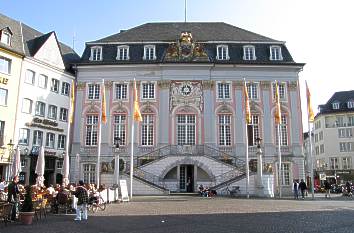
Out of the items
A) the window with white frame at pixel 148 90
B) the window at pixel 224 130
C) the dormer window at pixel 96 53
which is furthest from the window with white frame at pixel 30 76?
the window at pixel 224 130

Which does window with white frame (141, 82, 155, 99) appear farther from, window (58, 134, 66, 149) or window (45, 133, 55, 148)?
window (45, 133, 55, 148)

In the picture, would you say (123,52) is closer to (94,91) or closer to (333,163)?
(94,91)

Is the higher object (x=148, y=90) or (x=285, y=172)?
(x=148, y=90)

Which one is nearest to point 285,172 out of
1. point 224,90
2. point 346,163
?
point 224,90

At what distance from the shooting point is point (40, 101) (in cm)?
3831

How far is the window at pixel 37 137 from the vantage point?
37381 millimetres

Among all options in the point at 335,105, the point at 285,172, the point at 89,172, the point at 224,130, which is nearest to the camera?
the point at 285,172

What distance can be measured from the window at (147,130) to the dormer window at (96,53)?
8335mm

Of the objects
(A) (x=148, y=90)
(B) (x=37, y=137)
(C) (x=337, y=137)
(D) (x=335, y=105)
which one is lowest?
(B) (x=37, y=137)

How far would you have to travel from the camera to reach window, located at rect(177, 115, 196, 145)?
39438 mm

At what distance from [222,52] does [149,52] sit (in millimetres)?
7920

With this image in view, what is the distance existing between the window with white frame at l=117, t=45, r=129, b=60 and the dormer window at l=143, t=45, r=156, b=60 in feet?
6.52

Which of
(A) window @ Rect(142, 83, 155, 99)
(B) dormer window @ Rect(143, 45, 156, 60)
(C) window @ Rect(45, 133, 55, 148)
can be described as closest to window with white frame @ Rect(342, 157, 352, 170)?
(A) window @ Rect(142, 83, 155, 99)

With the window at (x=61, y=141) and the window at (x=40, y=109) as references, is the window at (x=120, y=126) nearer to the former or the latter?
the window at (x=61, y=141)
